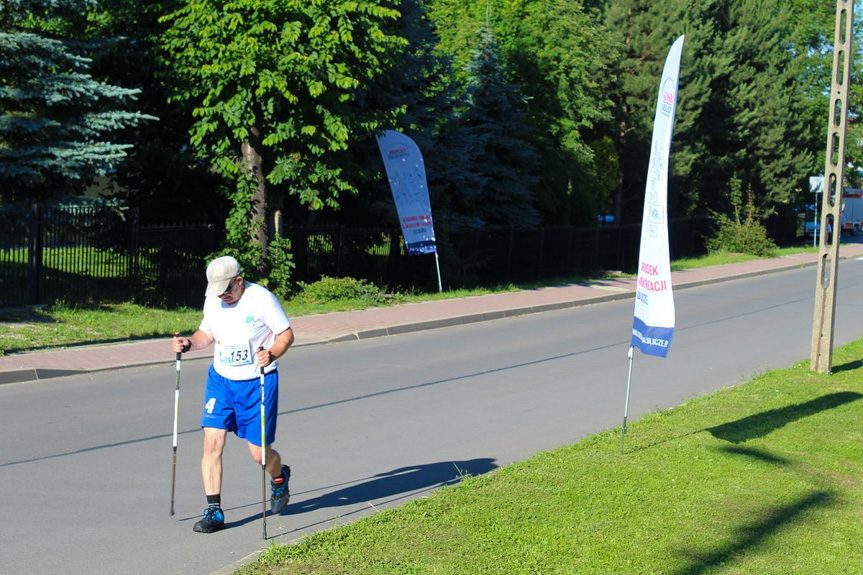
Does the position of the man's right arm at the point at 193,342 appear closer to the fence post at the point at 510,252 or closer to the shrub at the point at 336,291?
the shrub at the point at 336,291

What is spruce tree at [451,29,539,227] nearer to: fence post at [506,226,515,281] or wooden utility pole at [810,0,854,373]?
fence post at [506,226,515,281]

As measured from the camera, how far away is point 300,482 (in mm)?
7203

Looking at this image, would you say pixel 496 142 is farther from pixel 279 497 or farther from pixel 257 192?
pixel 279 497

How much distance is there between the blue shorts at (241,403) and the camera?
5.90 meters

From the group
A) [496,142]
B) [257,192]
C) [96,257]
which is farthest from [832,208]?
[496,142]

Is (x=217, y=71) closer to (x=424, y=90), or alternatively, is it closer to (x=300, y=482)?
(x=424, y=90)

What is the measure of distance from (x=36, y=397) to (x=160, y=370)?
82.9 inches

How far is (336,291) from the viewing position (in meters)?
20.2

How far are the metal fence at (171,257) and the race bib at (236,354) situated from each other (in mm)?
11076

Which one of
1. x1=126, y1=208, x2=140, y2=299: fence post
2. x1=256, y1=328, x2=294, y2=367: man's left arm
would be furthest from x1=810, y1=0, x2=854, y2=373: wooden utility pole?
x1=126, y1=208, x2=140, y2=299: fence post

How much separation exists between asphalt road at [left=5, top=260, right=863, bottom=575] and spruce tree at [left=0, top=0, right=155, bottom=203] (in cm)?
485

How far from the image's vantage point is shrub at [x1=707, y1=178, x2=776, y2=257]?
4259 centimetres

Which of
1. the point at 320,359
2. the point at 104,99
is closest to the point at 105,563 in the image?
the point at 320,359

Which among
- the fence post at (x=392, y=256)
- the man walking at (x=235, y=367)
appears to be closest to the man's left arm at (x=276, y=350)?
the man walking at (x=235, y=367)
